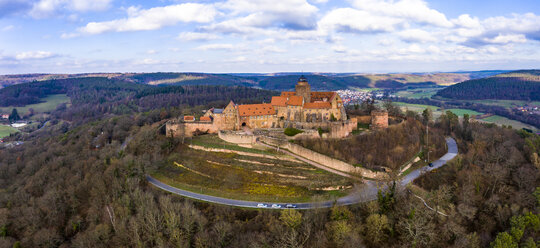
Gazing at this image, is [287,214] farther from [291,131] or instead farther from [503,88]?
[503,88]

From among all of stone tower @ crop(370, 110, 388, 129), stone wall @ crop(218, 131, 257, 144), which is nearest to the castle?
stone tower @ crop(370, 110, 388, 129)

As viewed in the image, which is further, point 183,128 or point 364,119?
point 364,119

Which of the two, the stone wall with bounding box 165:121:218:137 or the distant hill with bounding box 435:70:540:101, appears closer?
the stone wall with bounding box 165:121:218:137

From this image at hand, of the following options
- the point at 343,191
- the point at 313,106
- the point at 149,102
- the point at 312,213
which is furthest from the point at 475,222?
the point at 149,102

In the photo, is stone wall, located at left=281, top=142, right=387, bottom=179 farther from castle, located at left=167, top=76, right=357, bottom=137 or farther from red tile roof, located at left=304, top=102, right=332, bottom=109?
red tile roof, located at left=304, top=102, right=332, bottom=109

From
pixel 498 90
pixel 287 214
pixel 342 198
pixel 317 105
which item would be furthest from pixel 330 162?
pixel 498 90

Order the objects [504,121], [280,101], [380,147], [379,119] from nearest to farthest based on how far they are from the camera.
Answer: [380,147]
[379,119]
[280,101]
[504,121]
